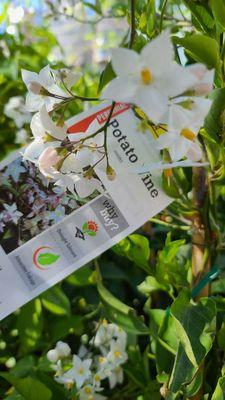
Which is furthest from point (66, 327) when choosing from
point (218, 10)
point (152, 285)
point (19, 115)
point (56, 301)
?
point (218, 10)

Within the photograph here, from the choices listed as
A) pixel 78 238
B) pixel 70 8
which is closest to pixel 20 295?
pixel 78 238

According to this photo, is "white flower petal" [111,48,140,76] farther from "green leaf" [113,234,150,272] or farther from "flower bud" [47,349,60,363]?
"flower bud" [47,349,60,363]

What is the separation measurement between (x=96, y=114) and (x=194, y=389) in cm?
32

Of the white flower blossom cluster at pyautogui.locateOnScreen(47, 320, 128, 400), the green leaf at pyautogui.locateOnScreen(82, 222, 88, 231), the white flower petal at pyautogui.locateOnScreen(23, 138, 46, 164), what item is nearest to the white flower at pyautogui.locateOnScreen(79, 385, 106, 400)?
the white flower blossom cluster at pyautogui.locateOnScreen(47, 320, 128, 400)

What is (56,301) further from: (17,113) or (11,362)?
(17,113)

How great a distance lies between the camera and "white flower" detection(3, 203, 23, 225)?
702 mm

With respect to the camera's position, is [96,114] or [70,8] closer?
[96,114]

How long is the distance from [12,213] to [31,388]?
20 cm

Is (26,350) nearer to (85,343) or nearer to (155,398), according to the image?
(85,343)

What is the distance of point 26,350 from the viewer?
845mm

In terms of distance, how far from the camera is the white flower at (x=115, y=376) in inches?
31.7

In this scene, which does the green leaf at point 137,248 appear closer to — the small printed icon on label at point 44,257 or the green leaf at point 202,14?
the small printed icon on label at point 44,257

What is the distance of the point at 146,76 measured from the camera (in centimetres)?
42

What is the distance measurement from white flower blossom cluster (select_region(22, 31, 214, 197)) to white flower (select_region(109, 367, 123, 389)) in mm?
301
